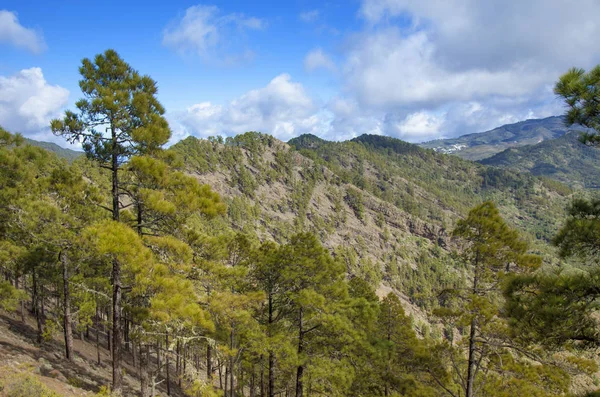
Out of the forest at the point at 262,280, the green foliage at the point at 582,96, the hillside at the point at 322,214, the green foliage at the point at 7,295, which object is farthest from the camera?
the hillside at the point at 322,214

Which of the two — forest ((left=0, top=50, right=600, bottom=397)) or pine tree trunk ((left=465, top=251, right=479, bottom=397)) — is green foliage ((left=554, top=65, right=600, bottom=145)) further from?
pine tree trunk ((left=465, top=251, right=479, bottom=397))

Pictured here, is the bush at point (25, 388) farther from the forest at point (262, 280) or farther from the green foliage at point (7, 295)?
the green foliage at point (7, 295)

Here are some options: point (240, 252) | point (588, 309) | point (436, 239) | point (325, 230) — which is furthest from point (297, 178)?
point (588, 309)

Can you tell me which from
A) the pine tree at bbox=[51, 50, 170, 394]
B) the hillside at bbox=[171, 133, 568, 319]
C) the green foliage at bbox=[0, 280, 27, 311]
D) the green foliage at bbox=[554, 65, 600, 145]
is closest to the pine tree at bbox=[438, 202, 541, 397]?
the green foliage at bbox=[554, 65, 600, 145]

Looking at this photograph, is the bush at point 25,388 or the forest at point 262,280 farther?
the bush at point 25,388

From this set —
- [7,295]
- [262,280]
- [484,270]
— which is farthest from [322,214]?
[484,270]

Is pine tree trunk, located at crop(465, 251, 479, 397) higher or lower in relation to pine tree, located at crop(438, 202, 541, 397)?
lower

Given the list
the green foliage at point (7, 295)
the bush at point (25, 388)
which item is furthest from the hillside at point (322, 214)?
the bush at point (25, 388)

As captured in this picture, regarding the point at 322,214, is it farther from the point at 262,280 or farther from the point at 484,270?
the point at 484,270

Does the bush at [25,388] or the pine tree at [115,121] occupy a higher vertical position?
the pine tree at [115,121]

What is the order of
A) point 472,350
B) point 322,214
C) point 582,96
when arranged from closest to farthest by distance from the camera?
point 582,96, point 472,350, point 322,214

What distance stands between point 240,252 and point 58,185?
9916mm

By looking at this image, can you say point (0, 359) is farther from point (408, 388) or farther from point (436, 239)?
point (436, 239)

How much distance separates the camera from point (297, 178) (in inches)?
7456
